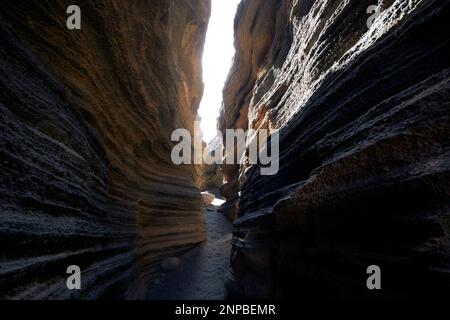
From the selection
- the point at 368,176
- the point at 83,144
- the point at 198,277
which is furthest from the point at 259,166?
the point at 198,277

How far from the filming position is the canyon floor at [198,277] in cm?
608

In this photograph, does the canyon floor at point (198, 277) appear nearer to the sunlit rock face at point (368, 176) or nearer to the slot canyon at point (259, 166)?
the slot canyon at point (259, 166)

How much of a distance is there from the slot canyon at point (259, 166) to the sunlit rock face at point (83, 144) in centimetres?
2

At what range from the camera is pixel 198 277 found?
7250 millimetres

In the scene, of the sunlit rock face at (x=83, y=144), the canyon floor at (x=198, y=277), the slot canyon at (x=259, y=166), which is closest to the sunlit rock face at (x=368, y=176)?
the slot canyon at (x=259, y=166)

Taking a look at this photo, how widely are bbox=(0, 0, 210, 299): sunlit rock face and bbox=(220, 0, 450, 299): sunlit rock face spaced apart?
2.98 metres

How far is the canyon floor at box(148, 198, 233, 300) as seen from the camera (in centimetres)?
608

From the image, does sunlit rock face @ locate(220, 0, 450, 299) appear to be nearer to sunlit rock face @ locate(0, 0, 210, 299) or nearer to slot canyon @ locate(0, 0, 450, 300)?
slot canyon @ locate(0, 0, 450, 300)

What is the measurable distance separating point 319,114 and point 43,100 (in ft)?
13.5

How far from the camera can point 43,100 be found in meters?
2.85

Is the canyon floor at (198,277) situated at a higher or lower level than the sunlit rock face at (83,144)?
lower

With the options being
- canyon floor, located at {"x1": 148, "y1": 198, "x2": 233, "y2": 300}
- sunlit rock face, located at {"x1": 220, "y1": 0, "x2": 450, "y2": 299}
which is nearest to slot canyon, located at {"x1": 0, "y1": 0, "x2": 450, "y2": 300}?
sunlit rock face, located at {"x1": 220, "y1": 0, "x2": 450, "y2": 299}

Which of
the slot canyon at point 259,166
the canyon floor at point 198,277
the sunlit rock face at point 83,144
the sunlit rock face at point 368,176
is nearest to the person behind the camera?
the sunlit rock face at point 368,176

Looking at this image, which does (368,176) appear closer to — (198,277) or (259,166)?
(259,166)
